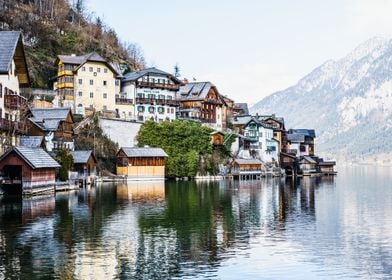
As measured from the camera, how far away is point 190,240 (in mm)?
34281

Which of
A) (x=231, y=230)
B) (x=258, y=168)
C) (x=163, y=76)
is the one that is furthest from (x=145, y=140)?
(x=231, y=230)

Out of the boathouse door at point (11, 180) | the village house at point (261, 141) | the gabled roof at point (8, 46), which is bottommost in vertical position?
the boathouse door at point (11, 180)

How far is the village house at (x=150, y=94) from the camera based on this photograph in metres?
120

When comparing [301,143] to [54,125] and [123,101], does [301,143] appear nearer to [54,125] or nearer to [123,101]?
[123,101]

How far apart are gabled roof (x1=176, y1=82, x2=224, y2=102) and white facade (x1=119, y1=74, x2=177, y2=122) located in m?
9.53

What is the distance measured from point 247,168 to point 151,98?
83.2 ft

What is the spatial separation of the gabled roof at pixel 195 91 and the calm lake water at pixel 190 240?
78.6 meters

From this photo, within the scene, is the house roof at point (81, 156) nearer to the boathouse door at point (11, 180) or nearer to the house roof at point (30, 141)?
the house roof at point (30, 141)

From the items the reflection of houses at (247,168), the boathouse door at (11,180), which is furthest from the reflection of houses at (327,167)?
the boathouse door at (11,180)

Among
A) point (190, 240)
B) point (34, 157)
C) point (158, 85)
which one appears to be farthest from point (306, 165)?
point (190, 240)

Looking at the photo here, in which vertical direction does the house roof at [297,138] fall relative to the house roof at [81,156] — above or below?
above

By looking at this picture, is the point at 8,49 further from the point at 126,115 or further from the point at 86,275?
the point at 126,115

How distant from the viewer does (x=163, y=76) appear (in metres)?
125

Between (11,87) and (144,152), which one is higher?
(11,87)
